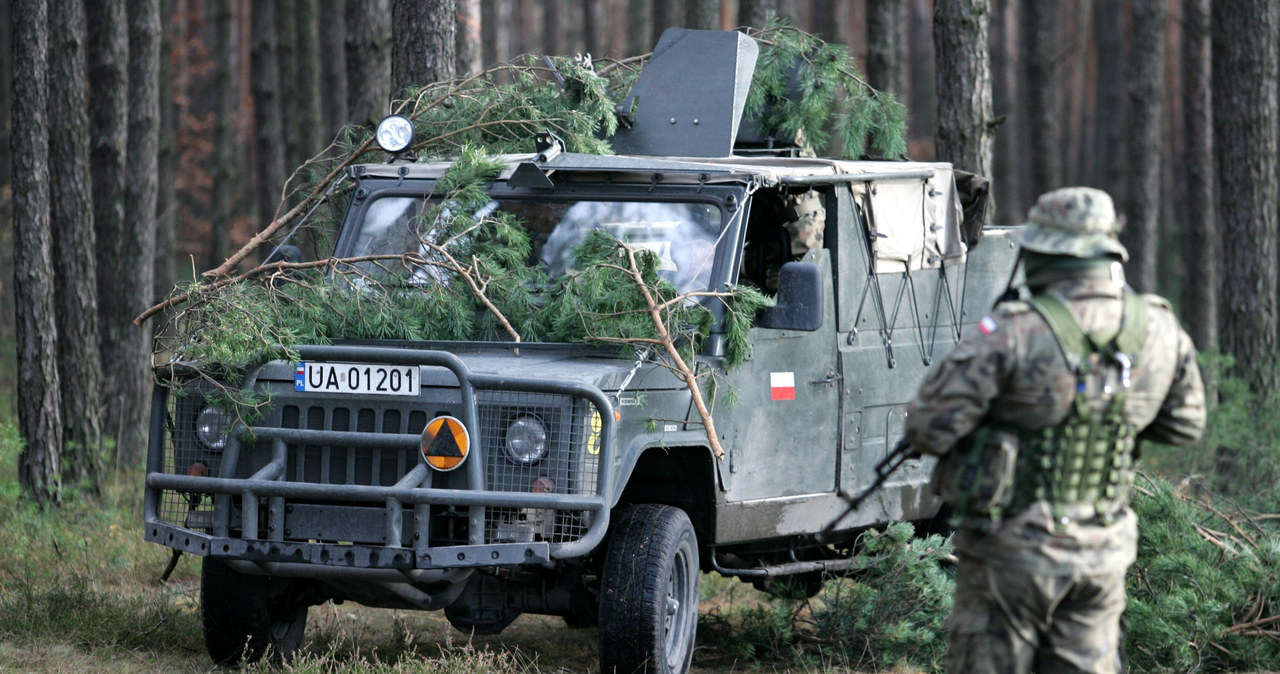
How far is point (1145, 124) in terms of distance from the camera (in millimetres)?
16812

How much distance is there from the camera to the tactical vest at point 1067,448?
4102mm

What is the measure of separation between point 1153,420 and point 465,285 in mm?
3032

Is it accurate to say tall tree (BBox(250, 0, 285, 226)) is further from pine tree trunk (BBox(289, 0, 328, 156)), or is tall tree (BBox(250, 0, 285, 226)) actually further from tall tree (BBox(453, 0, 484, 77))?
tall tree (BBox(453, 0, 484, 77))

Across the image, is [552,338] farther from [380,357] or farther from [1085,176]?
[1085,176]

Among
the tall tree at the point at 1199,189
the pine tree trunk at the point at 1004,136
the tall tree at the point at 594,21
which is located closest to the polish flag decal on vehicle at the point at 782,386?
the tall tree at the point at 1199,189

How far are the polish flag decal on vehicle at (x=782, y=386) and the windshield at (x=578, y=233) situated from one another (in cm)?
55

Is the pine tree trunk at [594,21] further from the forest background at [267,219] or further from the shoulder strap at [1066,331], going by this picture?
the shoulder strap at [1066,331]

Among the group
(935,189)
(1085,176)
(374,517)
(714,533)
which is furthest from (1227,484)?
(1085,176)

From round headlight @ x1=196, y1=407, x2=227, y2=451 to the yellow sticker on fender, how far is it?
930 millimetres

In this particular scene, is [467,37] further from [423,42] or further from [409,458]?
[409,458]

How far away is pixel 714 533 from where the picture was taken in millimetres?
6195

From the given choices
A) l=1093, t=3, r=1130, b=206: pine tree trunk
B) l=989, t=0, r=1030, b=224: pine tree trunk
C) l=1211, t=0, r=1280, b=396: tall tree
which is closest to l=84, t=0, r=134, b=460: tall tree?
l=1211, t=0, r=1280, b=396: tall tree

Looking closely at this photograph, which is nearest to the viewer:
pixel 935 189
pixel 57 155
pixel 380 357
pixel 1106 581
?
pixel 1106 581

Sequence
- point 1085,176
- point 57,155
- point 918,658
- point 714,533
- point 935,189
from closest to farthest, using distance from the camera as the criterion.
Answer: point 714,533, point 918,658, point 935,189, point 57,155, point 1085,176
